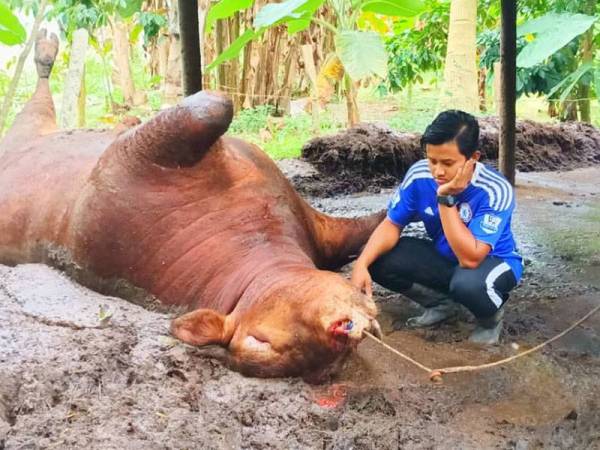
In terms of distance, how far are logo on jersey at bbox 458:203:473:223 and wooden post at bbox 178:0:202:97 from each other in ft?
5.47

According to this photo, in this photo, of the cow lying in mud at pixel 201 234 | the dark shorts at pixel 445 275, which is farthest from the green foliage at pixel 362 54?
the dark shorts at pixel 445 275

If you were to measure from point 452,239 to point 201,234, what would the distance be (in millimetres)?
1059

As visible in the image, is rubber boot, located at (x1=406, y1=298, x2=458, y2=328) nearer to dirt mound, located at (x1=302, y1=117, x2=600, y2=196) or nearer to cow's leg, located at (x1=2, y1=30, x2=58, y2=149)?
cow's leg, located at (x1=2, y1=30, x2=58, y2=149)

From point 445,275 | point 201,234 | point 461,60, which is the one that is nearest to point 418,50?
point 461,60

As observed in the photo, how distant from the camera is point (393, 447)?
2.15 m

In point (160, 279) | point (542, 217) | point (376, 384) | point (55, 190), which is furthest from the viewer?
point (542, 217)

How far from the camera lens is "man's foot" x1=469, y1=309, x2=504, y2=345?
120 inches

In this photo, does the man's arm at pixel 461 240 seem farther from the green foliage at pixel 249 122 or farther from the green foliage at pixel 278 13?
the green foliage at pixel 249 122

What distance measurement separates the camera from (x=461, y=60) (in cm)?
888

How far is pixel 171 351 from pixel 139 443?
0.63m

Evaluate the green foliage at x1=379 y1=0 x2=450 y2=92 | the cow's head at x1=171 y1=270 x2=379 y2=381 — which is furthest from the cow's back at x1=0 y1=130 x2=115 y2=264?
the green foliage at x1=379 y1=0 x2=450 y2=92

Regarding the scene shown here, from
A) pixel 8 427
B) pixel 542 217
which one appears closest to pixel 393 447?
pixel 8 427

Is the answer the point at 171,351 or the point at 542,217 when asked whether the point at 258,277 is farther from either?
the point at 542,217

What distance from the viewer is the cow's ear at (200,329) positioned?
8.39ft
